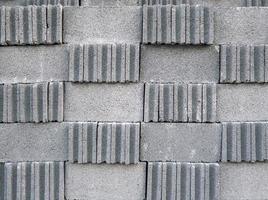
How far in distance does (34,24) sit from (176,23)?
2.65 ft

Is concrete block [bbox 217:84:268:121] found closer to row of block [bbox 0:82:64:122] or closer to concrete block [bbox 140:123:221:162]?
concrete block [bbox 140:123:221:162]

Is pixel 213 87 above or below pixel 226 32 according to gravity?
below

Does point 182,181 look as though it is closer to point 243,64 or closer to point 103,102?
point 103,102

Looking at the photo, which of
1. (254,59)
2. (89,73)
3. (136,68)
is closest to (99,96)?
(89,73)

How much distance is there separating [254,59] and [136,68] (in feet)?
2.23

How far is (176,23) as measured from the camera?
199cm

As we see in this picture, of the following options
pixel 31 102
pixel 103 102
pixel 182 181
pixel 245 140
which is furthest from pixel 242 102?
pixel 31 102

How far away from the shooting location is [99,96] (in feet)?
6.64

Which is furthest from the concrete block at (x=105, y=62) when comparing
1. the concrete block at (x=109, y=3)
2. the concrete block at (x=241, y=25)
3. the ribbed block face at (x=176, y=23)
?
the concrete block at (x=241, y=25)

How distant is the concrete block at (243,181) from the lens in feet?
6.70

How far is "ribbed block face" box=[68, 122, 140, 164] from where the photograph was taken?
2.00 m

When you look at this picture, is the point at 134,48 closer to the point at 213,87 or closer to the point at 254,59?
the point at 213,87

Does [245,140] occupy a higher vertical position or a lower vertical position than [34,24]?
lower

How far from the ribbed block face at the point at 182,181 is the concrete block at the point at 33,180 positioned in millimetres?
524
